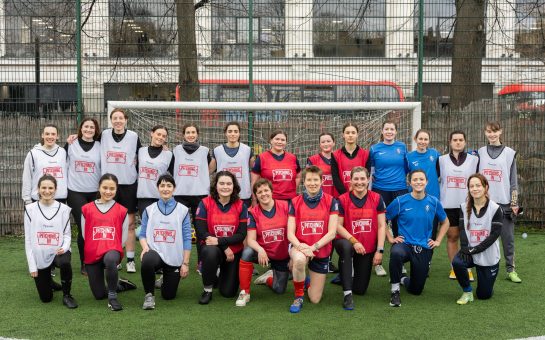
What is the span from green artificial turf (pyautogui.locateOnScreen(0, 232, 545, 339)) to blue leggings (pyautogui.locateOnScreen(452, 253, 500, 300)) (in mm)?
132

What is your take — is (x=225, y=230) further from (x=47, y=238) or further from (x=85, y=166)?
(x=85, y=166)

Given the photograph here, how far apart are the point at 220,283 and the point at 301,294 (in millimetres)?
809

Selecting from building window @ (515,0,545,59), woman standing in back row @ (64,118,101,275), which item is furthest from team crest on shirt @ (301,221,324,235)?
building window @ (515,0,545,59)

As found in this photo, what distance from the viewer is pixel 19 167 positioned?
29.1 feet

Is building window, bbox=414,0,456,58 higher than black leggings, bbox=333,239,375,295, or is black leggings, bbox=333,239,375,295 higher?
building window, bbox=414,0,456,58

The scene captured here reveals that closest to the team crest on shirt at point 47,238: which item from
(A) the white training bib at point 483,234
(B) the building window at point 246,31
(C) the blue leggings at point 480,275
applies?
(C) the blue leggings at point 480,275

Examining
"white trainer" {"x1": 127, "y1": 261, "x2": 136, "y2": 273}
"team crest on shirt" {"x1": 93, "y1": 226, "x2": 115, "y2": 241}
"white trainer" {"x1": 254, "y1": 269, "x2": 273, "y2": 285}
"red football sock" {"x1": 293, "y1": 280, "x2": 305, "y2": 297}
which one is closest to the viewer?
"red football sock" {"x1": 293, "y1": 280, "x2": 305, "y2": 297}

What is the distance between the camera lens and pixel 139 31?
8.83 metres

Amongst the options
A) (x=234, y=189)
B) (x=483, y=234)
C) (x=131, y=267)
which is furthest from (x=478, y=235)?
(x=131, y=267)

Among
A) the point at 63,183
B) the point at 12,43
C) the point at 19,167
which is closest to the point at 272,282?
the point at 63,183

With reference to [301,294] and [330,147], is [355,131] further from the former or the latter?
[301,294]

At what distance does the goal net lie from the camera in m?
8.08

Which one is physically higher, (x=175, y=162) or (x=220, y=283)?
(x=175, y=162)

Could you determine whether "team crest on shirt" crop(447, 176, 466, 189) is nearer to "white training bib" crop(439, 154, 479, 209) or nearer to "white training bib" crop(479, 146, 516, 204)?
"white training bib" crop(439, 154, 479, 209)
